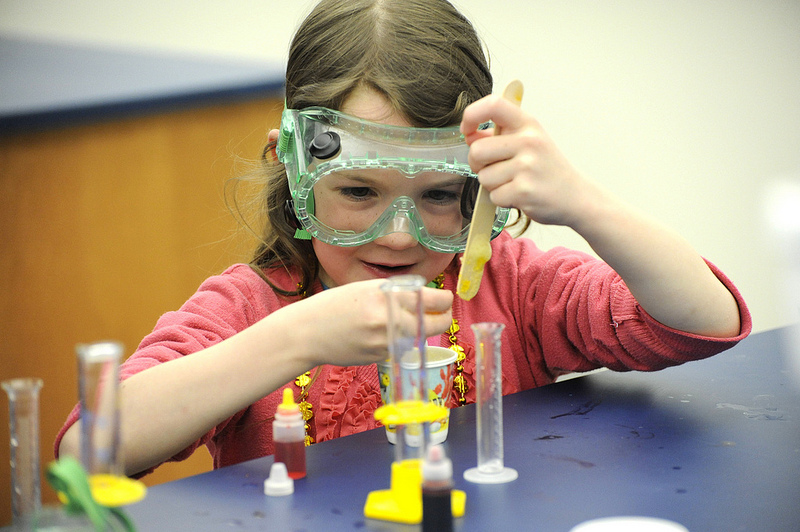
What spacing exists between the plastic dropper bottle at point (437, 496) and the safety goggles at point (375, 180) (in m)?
0.52

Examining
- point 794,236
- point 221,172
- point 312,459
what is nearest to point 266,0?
point 221,172

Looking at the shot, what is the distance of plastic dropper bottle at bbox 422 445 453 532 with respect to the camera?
1.79ft

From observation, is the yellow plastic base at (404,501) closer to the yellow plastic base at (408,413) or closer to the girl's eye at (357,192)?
the yellow plastic base at (408,413)

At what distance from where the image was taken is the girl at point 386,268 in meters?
0.83

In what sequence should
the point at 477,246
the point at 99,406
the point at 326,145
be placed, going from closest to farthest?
the point at 99,406 < the point at 477,246 < the point at 326,145

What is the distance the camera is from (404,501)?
0.59 m

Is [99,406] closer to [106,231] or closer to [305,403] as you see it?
[305,403]

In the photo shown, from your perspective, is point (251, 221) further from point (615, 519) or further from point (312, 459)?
point (615, 519)

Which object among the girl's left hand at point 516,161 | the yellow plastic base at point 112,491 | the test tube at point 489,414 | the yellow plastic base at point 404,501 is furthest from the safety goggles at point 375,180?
the yellow plastic base at point 112,491

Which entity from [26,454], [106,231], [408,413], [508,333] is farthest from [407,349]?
[106,231]

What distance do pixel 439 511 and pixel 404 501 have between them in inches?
2.1

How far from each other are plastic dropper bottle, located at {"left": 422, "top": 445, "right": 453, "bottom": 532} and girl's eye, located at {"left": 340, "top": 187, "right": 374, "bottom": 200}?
61 cm

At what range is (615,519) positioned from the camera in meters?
0.56

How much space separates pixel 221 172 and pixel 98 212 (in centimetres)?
33
